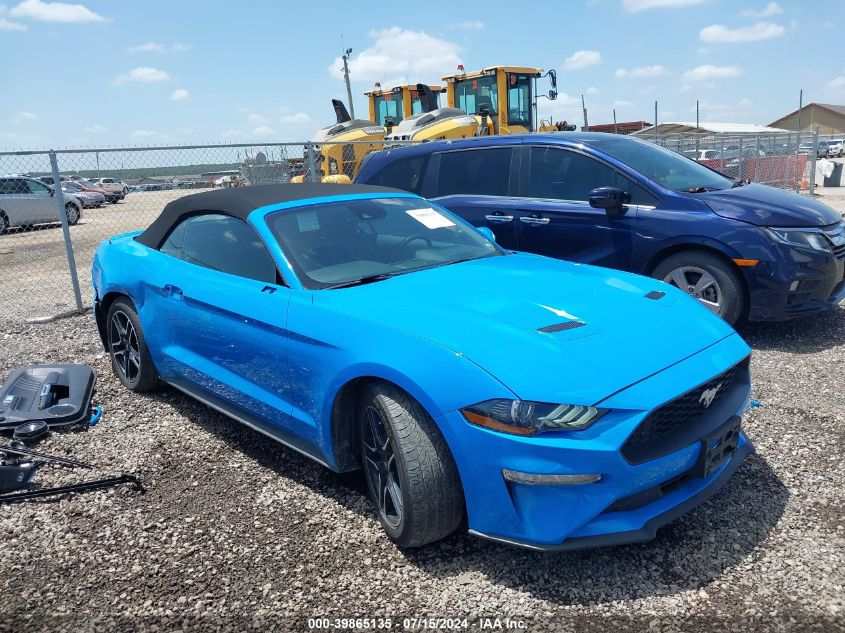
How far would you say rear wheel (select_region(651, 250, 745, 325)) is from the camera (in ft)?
17.0

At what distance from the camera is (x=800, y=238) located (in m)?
5.11

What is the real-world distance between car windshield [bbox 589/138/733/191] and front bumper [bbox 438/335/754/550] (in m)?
3.58

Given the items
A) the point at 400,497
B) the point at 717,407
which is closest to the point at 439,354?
the point at 400,497

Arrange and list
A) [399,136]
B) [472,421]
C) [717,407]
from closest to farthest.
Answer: [472,421], [717,407], [399,136]

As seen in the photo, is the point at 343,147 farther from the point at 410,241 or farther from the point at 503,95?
the point at 410,241

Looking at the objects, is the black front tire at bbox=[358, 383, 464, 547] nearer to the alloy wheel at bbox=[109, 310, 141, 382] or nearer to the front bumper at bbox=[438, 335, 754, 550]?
the front bumper at bbox=[438, 335, 754, 550]

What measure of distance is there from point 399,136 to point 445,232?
10.1 meters

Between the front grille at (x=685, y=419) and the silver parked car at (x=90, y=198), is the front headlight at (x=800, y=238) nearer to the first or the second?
the front grille at (x=685, y=419)

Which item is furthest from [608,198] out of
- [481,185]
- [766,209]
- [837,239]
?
[837,239]

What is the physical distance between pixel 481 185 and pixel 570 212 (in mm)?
1017

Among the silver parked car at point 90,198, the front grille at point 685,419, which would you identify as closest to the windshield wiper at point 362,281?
the front grille at point 685,419

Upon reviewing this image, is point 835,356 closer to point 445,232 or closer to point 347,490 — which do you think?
point 445,232

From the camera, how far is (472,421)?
7.94 ft

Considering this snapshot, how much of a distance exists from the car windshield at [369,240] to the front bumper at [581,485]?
1221 millimetres
